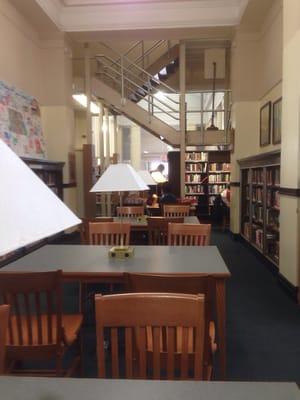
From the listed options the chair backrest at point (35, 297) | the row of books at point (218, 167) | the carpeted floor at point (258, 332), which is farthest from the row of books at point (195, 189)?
the chair backrest at point (35, 297)

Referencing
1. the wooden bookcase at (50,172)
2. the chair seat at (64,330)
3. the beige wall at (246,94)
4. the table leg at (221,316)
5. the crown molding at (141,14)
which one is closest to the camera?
the chair seat at (64,330)

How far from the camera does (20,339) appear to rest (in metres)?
1.83

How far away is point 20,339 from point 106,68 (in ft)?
27.8

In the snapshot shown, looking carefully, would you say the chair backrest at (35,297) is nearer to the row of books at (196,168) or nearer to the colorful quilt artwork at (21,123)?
the colorful quilt artwork at (21,123)

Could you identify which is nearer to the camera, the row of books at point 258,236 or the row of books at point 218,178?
the row of books at point 258,236

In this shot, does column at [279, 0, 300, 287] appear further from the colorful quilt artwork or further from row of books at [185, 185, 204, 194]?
row of books at [185, 185, 204, 194]

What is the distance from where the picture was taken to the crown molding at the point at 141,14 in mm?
6949

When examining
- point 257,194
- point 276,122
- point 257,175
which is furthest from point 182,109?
point 257,194

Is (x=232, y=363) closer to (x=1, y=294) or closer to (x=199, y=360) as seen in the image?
(x=199, y=360)

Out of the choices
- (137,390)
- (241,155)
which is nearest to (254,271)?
(241,155)

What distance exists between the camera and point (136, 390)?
3.48 feet

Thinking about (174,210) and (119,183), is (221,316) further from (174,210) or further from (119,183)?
(174,210)

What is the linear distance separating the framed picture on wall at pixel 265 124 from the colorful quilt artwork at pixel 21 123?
421cm

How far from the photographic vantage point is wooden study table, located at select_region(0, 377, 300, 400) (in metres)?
1.03
